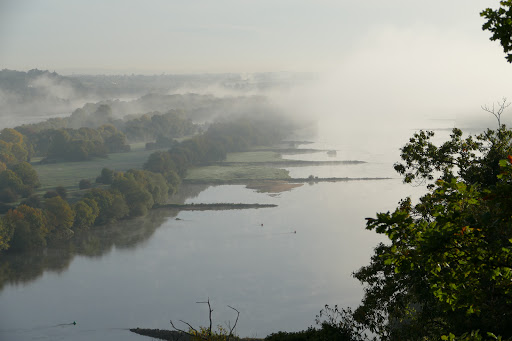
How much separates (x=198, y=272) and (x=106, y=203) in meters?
29.1

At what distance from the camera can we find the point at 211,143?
13788 cm

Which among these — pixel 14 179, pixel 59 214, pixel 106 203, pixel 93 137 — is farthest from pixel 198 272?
pixel 93 137

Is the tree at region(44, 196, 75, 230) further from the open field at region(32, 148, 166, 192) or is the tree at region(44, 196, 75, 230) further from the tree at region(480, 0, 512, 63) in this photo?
the tree at region(480, 0, 512, 63)

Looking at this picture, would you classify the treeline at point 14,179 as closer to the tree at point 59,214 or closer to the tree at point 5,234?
the tree at point 59,214

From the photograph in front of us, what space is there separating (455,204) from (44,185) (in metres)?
98.9

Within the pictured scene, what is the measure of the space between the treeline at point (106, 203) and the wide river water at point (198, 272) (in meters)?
2.81

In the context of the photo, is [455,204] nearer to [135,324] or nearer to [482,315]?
[482,315]

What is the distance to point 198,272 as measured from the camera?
2247 inches

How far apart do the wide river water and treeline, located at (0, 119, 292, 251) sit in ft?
9.22

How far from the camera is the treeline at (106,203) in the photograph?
221 feet

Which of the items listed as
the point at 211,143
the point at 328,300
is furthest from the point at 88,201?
the point at 211,143

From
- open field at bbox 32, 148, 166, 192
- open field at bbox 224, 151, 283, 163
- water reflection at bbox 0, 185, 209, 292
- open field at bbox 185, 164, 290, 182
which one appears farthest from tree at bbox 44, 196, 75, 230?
open field at bbox 224, 151, 283, 163

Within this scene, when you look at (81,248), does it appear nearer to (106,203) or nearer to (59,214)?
(59,214)

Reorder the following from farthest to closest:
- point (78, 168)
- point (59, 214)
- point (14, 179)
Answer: point (78, 168) → point (14, 179) → point (59, 214)
